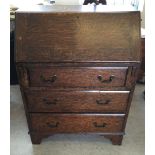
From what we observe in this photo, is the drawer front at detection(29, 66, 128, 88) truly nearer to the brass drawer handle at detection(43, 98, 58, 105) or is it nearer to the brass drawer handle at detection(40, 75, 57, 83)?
the brass drawer handle at detection(40, 75, 57, 83)

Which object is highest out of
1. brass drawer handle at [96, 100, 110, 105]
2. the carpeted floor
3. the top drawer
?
the top drawer

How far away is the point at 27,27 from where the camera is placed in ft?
5.29

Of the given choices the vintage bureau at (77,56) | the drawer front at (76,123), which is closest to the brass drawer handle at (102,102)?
the vintage bureau at (77,56)

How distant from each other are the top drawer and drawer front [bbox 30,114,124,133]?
475 millimetres

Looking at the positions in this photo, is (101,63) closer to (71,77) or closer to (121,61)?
(121,61)

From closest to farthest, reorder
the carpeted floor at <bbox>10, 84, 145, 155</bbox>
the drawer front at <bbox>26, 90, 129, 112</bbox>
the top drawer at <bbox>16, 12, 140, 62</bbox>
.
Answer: the top drawer at <bbox>16, 12, 140, 62</bbox> → the drawer front at <bbox>26, 90, 129, 112</bbox> → the carpeted floor at <bbox>10, 84, 145, 155</bbox>

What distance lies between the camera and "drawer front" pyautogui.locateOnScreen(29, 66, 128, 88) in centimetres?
162

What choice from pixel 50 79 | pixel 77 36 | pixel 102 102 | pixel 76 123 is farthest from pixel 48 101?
pixel 77 36

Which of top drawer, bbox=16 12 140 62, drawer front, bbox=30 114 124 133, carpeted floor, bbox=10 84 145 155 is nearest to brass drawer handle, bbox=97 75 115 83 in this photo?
top drawer, bbox=16 12 140 62
